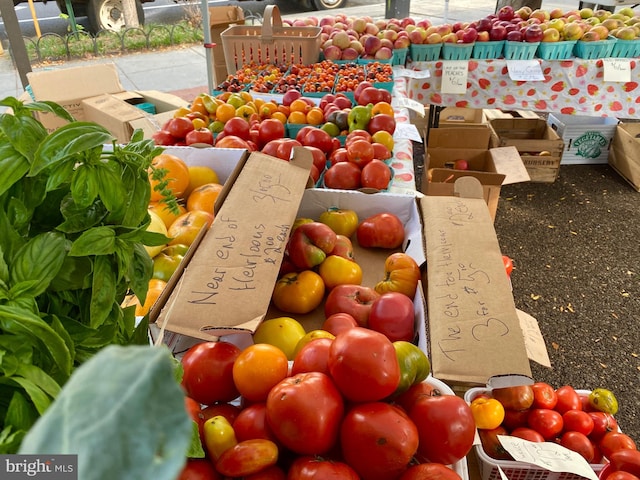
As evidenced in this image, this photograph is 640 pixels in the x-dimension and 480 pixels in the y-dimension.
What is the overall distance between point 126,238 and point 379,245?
103 centimetres

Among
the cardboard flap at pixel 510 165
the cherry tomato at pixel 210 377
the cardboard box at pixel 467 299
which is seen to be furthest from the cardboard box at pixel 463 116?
the cherry tomato at pixel 210 377

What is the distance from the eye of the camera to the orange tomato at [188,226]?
1.35m

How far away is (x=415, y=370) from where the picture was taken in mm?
806

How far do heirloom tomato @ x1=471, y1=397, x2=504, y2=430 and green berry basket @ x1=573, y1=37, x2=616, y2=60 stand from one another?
9.64 ft

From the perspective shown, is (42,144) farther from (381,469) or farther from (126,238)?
(381,469)

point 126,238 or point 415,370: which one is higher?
point 126,238

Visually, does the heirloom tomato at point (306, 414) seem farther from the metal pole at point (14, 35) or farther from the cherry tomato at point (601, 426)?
the metal pole at point (14, 35)

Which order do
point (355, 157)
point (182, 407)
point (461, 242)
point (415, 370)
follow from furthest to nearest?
point (355, 157), point (461, 242), point (415, 370), point (182, 407)

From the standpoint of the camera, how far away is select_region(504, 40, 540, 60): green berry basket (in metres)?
3.22

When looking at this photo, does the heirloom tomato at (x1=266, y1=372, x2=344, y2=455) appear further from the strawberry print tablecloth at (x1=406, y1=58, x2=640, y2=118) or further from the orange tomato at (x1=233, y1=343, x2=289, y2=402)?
the strawberry print tablecloth at (x1=406, y1=58, x2=640, y2=118)

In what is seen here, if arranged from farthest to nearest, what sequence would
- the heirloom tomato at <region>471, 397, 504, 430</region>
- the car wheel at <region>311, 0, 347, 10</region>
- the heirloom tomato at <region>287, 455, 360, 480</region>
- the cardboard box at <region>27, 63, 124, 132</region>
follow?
the car wheel at <region>311, 0, 347, 10</region> < the cardboard box at <region>27, 63, 124, 132</region> < the heirloom tomato at <region>471, 397, 504, 430</region> < the heirloom tomato at <region>287, 455, 360, 480</region>

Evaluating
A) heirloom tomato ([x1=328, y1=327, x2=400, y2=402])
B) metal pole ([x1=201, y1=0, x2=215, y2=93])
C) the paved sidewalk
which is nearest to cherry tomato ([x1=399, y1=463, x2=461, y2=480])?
heirloom tomato ([x1=328, y1=327, x2=400, y2=402])

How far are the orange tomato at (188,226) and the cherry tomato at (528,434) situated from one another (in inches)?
39.0

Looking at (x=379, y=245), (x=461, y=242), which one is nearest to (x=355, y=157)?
(x=379, y=245)
